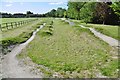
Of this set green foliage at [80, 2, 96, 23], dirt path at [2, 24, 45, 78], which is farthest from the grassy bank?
green foliage at [80, 2, 96, 23]

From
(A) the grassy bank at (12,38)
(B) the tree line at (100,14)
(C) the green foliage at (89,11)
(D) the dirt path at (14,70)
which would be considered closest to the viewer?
(D) the dirt path at (14,70)

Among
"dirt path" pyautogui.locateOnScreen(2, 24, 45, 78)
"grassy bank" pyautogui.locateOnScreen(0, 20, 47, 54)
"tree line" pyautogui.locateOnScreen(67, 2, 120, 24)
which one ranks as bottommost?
"grassy bank" pyautogui.locateOnScreen(0, 20, 47, 54)

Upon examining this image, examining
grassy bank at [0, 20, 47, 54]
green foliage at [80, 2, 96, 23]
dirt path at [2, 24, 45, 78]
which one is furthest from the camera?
green foliage at [80, 2, 96, 23]

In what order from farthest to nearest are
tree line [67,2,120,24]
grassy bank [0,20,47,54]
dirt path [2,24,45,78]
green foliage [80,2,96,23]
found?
1. green foliage [80,2,96,23]
2. tree line [67,2,120,24]
3. grassy bank [0,20,47,54]
4. dirt path [2,24,45,78]

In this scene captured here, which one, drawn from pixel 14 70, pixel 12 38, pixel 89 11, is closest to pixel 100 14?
pixel 89 11

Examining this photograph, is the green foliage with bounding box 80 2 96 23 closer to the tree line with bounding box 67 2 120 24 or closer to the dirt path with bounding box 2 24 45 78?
the tree line with bounding box 67 2 120 24

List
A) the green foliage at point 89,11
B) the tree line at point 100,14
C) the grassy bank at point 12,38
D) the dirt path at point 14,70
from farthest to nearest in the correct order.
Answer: the green foliage at point 89,11
the tree line at point 100,14
the grassy bank at point 12,38
the dirt path at point 14,70

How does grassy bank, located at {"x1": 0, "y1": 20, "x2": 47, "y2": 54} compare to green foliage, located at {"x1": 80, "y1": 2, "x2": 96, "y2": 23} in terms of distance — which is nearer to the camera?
grassy bank, located at {"x1": 0, "y1": 20, "x2": 47, "y2": 54}

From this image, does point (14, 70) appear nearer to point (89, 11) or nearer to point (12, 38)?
point (12, 38)

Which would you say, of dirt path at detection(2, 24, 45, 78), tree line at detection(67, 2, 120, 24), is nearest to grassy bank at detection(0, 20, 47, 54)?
dirt path at detection(2, 24, 45, 78)

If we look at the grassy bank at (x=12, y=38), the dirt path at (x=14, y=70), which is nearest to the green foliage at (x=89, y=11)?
the grassy bank at (x=12, y=38)

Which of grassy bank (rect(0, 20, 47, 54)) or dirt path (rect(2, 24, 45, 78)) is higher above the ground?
dirt path (rect(2, 24, 45, 78))

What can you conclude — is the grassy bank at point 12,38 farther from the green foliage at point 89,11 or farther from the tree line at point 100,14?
the green foliage at point 89,11

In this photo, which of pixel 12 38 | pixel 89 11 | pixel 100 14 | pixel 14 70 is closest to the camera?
pixel 14 70
